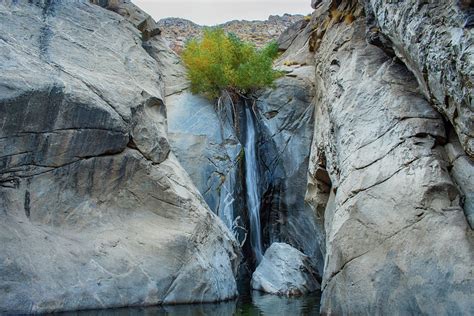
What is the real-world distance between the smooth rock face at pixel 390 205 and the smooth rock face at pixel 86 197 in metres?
3.33

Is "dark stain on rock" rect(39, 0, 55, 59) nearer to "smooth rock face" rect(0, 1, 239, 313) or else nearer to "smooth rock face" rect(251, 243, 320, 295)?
"smooth rock face" rect(0, 1, 239, 313)

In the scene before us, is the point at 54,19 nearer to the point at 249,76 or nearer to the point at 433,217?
the point at 249,76

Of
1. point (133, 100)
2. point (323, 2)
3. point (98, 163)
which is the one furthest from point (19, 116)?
point (323, 2)

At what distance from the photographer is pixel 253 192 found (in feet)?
53.2

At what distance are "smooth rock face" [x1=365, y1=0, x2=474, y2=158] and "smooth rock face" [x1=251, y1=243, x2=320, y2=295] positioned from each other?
18.3 ft

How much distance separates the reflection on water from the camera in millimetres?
9648

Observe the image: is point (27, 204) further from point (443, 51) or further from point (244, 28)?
point (244, 28)

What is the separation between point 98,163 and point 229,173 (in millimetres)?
5071

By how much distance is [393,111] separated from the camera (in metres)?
10.6

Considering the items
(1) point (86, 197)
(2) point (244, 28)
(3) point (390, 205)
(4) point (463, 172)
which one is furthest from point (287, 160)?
(2) point (244, 28)

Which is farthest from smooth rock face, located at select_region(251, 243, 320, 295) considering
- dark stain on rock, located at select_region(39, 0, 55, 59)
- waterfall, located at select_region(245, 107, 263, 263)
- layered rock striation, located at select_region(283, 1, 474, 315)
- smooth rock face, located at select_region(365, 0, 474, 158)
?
dark stain on rock, located at select_region(39, 0, 55, 59)

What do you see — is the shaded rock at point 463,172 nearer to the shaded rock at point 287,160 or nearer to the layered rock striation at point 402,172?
the layered rock striation at point 402,172

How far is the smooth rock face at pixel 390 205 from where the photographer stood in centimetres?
786

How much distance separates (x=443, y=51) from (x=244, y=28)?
2797 cm
